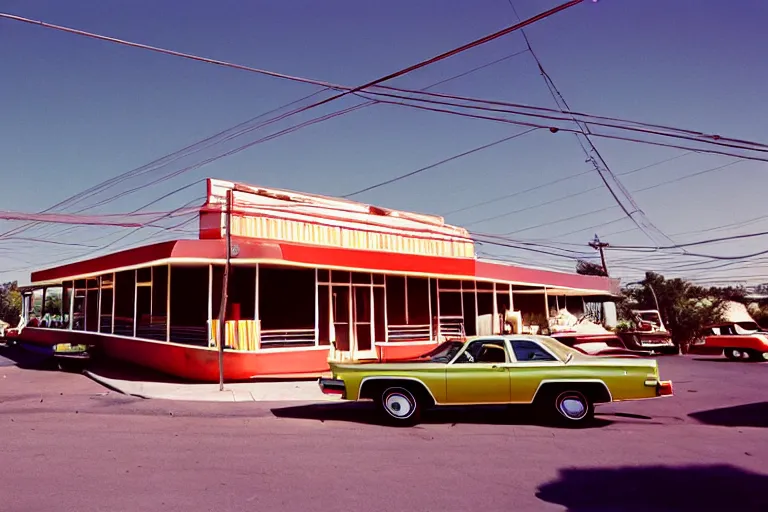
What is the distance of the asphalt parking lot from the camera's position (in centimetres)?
541

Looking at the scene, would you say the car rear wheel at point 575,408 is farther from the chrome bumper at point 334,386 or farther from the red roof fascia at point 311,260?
the red roof fascia at point 311,260

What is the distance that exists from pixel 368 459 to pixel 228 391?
290 inches

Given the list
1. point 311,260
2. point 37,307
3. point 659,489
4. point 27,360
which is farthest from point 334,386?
point 37,307

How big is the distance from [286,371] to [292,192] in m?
7.62

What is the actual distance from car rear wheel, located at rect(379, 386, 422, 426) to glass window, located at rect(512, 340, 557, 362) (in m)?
1.83

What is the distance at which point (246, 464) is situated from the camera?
6.72m

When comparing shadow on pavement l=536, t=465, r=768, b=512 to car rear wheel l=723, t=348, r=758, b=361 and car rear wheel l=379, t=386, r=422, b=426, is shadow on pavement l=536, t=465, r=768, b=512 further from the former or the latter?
car rear wheel l=723, t=348, r=758, b=361

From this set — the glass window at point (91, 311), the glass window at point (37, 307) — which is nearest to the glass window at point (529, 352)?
the glass window at point (91, 311)

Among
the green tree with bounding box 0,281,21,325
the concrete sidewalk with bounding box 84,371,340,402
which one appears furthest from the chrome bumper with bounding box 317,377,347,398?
the green tree with bounding box 0,281,21,325

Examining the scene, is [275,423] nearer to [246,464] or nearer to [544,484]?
[246,464]

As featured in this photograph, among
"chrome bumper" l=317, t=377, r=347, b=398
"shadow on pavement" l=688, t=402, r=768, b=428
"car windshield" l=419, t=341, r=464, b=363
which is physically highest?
"car windshield" l=419, t=341, r=464, b=363

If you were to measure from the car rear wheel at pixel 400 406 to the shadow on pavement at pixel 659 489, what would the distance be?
3.20 m

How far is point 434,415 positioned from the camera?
10281mm

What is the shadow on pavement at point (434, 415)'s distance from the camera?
31.7ft
